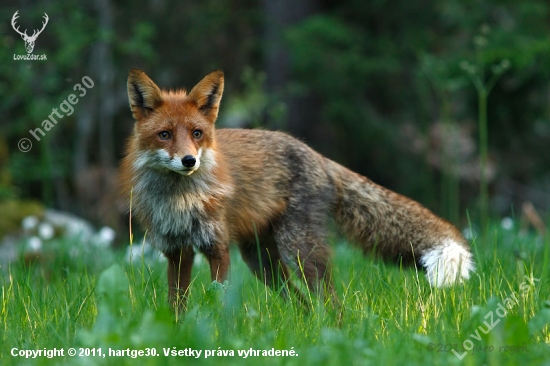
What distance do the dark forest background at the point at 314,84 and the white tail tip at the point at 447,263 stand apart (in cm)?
598

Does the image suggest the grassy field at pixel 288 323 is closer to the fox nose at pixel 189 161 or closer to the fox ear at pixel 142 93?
the fox nose at pixel 189 161

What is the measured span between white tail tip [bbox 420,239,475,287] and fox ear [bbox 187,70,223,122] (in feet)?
6.74

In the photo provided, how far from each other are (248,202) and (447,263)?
168 cm

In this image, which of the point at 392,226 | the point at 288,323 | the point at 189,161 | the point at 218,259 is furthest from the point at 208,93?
the point at 288,323

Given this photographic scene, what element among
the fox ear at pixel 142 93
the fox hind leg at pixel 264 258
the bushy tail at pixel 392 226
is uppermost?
the fox ear at pixel 142 93

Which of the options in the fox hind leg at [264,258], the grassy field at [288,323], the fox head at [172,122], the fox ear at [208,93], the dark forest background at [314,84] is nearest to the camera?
the grassy field at [288,323]

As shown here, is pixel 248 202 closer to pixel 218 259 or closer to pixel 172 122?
pixel 218 259

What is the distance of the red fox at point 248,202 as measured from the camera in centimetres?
523

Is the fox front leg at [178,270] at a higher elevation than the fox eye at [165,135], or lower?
lower

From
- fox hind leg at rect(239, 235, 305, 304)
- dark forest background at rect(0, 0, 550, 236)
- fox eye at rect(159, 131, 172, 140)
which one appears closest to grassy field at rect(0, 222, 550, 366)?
fox hind leg at rect(239, 235, 305, 304)

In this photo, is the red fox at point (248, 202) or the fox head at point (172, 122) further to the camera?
the red fox at point (248, 202)

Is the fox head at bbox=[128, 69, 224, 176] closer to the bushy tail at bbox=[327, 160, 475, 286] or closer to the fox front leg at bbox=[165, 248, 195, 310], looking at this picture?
the fox front leg at bbox=[165, 248, 195, 310]

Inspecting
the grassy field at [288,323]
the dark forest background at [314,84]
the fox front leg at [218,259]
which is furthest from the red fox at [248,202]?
the dark forest background at [314,84]

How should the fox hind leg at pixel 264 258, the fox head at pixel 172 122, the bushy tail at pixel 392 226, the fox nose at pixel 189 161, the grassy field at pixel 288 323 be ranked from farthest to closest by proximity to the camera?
the fox hind leg at pixel 264 258 < the bushy tail at pixel 392 226 < the fox head at pixel 172 122 < the fox nose at pixel 189 161 < the grassy field at pixel 288 323
